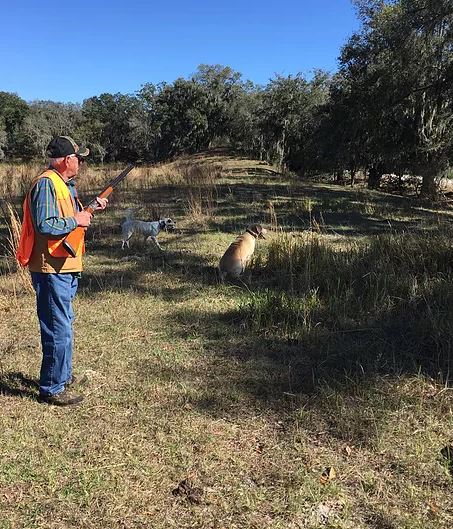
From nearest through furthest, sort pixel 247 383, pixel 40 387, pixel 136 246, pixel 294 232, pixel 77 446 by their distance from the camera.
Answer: pixel 77 446 < pixel 40 387 < pixel 247 383 < pixel 136 246 < pixel 294 232

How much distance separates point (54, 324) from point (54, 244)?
552 mm

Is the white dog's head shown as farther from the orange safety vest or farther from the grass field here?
the orange safety vest

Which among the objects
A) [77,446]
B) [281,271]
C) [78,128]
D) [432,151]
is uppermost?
[78,128]

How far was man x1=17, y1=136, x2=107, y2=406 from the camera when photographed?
10.5 ft

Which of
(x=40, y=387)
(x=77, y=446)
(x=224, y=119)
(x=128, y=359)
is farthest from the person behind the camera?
(x=224, y=119)

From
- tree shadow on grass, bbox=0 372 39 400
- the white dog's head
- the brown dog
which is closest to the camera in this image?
tree shadow on grass, bbox=0 372 39 400

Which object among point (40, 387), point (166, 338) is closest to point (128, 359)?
point (166, 338)

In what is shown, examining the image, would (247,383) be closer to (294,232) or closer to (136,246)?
(136,246)

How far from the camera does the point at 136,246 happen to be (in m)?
8.34

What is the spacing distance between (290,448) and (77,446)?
134cm

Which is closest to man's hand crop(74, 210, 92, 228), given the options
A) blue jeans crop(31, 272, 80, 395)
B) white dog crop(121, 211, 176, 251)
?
blue jeans crop(31, 272, 80, 395)

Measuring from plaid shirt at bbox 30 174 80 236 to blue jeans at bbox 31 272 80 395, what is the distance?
1.07ft

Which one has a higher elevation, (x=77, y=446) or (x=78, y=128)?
(x=78, y=128)

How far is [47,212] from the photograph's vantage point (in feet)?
10.4
